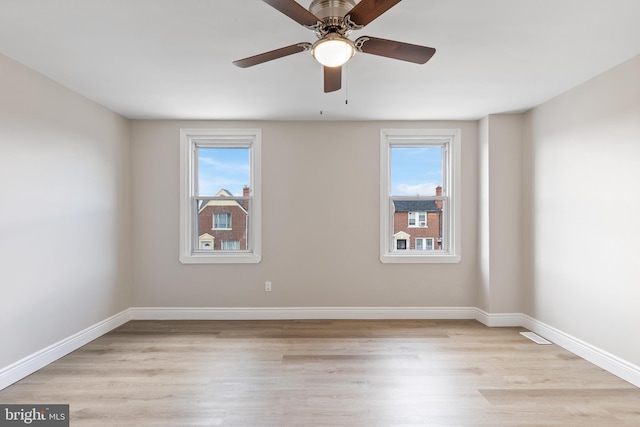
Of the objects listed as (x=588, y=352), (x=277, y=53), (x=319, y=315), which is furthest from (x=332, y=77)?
(x=588, y=352)

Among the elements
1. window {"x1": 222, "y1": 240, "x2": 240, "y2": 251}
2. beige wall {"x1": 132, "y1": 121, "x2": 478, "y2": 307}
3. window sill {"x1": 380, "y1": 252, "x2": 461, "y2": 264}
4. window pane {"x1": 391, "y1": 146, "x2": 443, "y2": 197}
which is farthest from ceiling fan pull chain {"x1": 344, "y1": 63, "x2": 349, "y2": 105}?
window {"x1": 222, "y1": 240, "x2": 240, "y2": 251}

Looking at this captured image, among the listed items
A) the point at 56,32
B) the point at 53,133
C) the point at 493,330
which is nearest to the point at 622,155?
the point at 493,330

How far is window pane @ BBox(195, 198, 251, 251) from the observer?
444cm

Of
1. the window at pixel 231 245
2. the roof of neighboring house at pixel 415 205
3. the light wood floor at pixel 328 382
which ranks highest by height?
the roof of neighboring house at pixel 415 205

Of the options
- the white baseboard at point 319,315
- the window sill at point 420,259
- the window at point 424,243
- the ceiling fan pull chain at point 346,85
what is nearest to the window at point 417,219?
the window at point 424,243

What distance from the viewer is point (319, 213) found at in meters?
4.34

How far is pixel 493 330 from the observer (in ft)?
12.8

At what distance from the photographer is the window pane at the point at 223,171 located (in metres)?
4.43

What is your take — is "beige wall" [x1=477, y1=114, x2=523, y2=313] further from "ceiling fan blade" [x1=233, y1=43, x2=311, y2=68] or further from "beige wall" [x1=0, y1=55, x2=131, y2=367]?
"beige wall" [x1=0, y1=55, x2=131, y2=367]

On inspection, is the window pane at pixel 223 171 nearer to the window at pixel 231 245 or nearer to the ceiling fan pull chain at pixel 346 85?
the window at pixel 231 245

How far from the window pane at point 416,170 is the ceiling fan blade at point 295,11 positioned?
2890 millimetres

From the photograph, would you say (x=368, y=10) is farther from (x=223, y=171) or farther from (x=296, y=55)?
(x=223, y=171)

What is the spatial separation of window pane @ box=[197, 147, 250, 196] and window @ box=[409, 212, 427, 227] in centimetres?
211

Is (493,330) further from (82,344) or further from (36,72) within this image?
(36,72)
